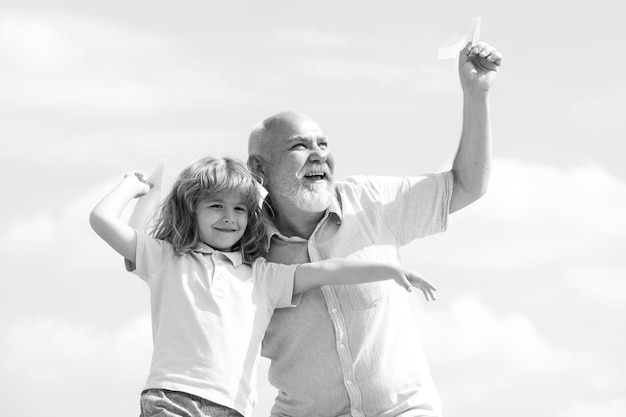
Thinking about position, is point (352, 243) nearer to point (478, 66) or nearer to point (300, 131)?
point (300, 131)

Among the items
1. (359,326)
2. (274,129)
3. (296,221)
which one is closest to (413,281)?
(359,326)

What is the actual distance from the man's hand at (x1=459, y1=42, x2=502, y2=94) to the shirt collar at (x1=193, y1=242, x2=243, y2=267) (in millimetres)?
1520

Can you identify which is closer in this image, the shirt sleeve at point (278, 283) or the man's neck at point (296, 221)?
the shirt sleeve at point (278, 283)

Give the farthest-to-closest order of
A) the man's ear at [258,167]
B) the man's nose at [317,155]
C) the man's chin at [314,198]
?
1. the man's ear at [258,167]
2. the man's nose at [317,155]
3. the man's chin at [314,198]

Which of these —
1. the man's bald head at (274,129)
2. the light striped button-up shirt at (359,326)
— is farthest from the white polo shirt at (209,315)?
the man's bald head at (274,129)

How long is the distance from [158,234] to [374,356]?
4.34 ft

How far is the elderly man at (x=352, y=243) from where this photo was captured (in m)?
4.59

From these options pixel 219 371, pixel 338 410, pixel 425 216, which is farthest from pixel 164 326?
pixel 425 216

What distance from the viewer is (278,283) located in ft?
14.9

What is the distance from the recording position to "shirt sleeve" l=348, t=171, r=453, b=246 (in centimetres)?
491

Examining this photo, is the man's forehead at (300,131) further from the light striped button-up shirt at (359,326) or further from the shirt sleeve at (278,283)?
the shirt sleeve at (278,283)

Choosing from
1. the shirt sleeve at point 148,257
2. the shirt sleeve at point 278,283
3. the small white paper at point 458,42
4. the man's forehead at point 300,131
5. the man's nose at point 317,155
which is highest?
the small white paper at point 458,42

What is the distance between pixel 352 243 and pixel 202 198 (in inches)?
32.6

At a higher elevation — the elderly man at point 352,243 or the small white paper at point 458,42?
the small white paper at point 458,42
